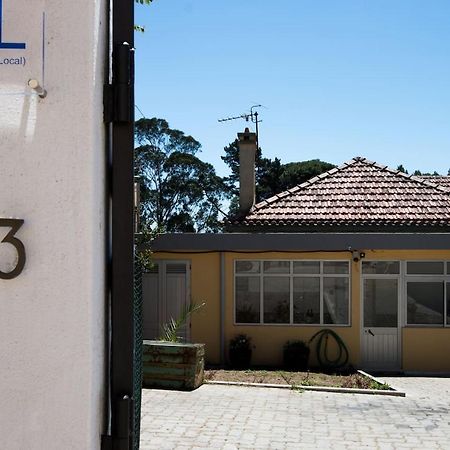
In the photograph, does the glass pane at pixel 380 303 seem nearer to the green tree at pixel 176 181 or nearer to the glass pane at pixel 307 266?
the glass pane at pixel 307 266

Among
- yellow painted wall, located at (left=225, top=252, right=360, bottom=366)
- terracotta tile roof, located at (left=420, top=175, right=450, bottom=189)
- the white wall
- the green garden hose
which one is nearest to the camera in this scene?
the white wall

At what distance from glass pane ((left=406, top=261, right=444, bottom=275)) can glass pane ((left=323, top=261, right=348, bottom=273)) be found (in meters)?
1.61

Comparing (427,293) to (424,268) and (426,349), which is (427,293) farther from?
(426,349)

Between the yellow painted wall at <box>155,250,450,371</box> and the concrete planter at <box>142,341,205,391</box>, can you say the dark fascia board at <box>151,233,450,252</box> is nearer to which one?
the yellow painted wall at <box>155,250,450,371</box>

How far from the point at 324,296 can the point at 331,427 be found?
798 centimetres

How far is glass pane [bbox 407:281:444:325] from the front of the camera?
18188mm

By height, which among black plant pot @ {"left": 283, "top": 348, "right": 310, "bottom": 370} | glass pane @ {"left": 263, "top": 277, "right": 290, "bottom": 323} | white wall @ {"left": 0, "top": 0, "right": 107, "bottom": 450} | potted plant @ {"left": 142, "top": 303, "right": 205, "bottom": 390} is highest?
white wall @ {"left": 0, "top": 0, "right": 107, "bottom": 450}

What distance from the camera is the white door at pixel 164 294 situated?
18875mm

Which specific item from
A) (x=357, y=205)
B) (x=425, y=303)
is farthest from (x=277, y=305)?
(x=357, y=205)

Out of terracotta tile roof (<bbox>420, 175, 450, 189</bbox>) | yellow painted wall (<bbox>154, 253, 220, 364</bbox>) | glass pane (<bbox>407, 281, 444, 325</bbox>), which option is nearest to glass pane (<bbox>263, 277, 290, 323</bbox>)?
yellow painted wall (<bbox>154, 253, 220, 364</bbox>)

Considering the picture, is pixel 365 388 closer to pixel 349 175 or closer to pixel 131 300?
pixel 349 175

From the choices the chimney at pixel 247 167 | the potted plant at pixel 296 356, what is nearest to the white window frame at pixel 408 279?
the potted plant at pixel 296 356

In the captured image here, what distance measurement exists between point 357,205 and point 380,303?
143 inches

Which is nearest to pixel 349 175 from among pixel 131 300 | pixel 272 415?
pixel 272 415
